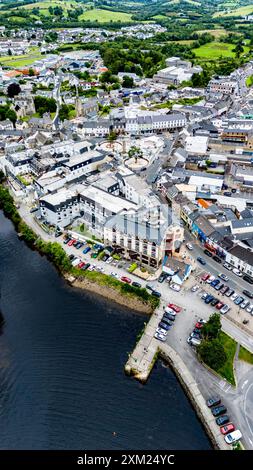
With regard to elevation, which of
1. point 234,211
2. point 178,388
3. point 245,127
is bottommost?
point 178,388

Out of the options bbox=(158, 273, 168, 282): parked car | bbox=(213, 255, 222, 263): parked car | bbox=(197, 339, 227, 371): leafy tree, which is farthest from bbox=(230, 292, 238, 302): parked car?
bbox=(158, 273, 168, 282): parked car

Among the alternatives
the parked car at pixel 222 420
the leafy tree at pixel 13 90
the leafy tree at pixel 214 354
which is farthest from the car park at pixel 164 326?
the leafy tree at pixel 13 90

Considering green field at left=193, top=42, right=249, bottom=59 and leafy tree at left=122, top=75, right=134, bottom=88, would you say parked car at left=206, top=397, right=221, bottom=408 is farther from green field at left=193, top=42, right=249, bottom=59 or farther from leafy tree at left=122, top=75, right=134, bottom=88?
green field at left=193, top=42, right=249, bottom=59

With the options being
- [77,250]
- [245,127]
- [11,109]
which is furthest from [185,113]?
[77,250]

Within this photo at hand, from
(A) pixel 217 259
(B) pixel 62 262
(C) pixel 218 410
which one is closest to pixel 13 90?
(B) pixel 62 262

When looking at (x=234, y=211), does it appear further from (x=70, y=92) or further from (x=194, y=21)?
(x=194, y=21)
